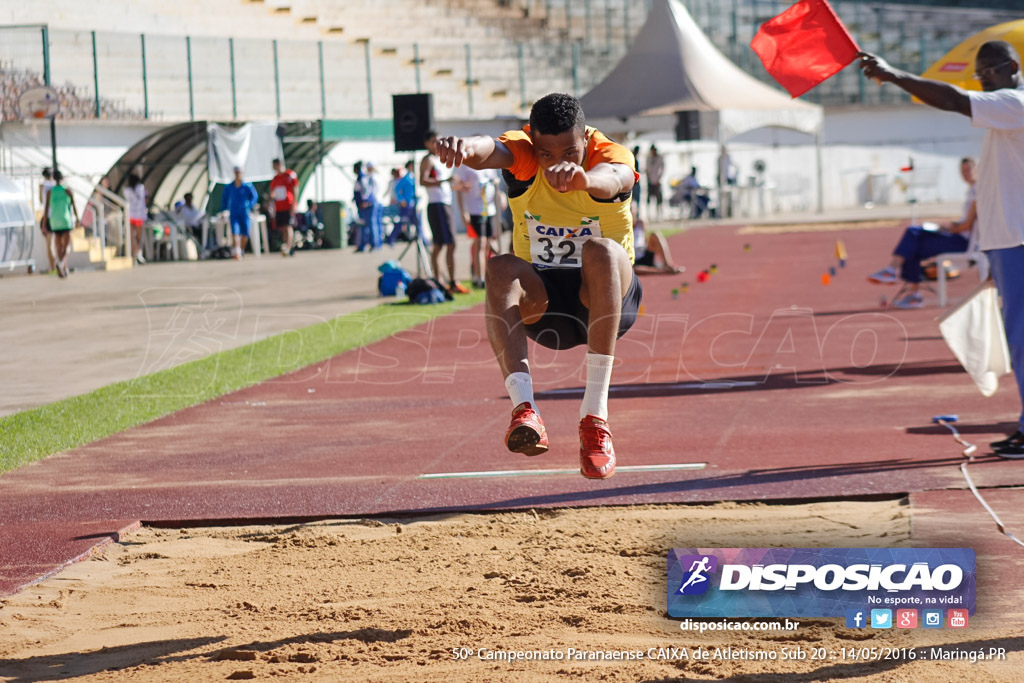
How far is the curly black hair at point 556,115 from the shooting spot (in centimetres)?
573

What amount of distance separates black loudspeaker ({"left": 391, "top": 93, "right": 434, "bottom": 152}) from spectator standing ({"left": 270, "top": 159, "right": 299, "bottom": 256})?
1246 centimetres

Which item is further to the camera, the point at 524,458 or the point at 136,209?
the point at 136,209

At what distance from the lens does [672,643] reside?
15.7 feet

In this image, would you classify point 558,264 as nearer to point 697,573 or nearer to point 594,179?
point 594,179

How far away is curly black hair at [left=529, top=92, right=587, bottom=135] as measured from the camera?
5727 millimetres

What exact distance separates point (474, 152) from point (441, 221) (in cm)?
1201

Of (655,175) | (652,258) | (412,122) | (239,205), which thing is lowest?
(652,258)

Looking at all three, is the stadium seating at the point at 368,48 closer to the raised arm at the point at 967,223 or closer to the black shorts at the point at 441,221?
the black shorts at the point at 441,221

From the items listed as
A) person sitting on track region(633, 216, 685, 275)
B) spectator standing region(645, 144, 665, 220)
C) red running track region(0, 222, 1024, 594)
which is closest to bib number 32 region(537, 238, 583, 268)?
red running track region(0, 222, 1024, 594)

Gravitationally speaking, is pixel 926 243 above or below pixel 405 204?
below

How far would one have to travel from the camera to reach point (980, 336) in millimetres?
8156

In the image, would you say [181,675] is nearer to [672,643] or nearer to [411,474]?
[672,643]

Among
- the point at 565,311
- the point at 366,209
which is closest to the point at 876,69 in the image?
the point at 565,311

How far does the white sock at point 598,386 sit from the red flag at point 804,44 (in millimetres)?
1883
